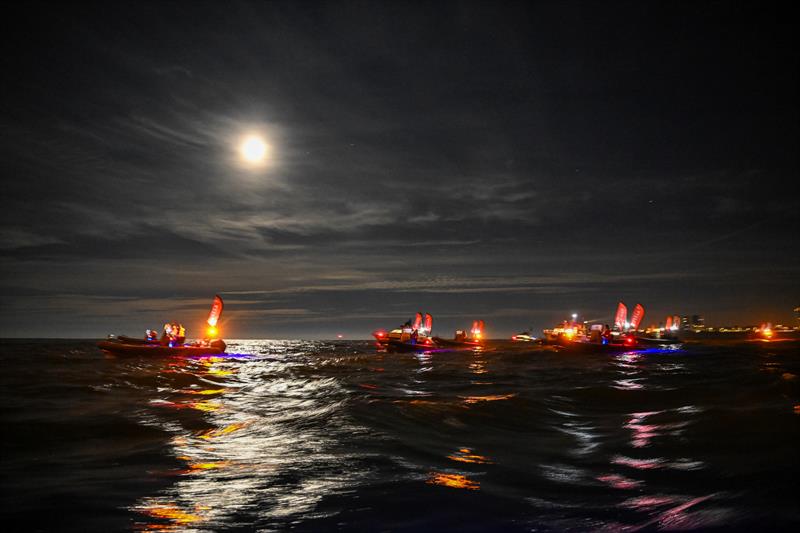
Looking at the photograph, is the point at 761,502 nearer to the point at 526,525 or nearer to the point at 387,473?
the point at 526,525

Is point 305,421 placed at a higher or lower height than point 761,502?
lower

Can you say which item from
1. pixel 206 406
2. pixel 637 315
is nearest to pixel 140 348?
pixel 206 406

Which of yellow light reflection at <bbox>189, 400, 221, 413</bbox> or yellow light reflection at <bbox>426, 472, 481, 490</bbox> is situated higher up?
yellow light reflection at <bbox>426, 472, 481, 490</bbox>

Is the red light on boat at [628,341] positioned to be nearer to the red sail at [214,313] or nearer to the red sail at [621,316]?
the red sail at [621,316]

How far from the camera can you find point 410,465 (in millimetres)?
8758

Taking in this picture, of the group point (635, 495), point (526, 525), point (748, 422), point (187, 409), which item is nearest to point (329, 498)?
point (526, 525)

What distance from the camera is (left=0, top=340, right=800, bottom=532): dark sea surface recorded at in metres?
5.87

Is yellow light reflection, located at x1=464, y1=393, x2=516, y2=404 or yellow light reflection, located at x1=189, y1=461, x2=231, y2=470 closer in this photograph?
yellow light reflection, located at x1=189, y1=461, x2=231, y2=470

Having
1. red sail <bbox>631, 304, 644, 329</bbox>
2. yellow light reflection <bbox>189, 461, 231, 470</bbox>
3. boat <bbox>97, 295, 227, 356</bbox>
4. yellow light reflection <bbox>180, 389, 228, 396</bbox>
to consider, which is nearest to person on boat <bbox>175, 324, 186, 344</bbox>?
boat <bbox>97, 295, 227, 356</bbox>

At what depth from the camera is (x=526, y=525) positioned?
552 centimetres

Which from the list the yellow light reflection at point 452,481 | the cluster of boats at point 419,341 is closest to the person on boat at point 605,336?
the cluster of boats at point 419,341

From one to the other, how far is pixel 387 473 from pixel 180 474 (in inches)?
138

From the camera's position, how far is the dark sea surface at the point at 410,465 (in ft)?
19.2

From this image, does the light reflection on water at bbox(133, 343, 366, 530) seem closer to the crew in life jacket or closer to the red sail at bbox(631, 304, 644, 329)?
the crew in life jacket
